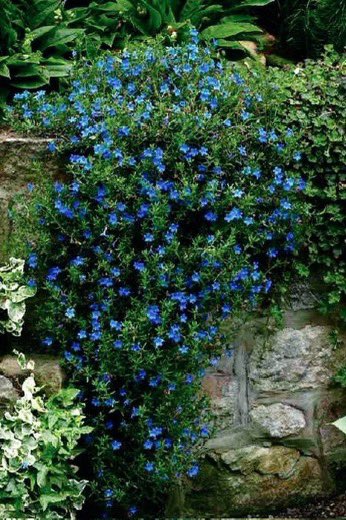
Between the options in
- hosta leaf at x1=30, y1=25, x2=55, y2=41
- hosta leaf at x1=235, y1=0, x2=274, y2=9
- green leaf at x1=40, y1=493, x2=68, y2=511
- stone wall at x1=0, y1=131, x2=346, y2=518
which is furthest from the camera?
hosta leaf at x1=235, y1=0, x2=274, y2=9

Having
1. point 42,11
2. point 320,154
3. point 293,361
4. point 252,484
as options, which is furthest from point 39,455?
point 42,11

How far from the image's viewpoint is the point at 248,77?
347 centimetres

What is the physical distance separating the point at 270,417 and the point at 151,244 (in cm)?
90

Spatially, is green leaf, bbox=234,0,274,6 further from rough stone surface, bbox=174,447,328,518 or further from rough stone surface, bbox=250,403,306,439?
rough stone surface, bbox=174,447,328,518

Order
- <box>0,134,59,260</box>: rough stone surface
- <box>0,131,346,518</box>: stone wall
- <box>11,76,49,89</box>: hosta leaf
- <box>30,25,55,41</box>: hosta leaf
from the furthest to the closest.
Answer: <box>30,25,55,41</box>: hosta leaf < <box>11,76,49,89</box>: hosta leaf < <box>0,131,346,518</box>: stone wall < <box>0,134,59,260</box>: rough stone surface

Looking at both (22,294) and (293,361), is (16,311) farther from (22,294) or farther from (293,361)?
(293,361)

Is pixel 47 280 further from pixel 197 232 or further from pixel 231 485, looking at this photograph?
pixel 231 485

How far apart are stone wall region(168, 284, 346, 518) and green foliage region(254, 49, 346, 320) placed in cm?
15

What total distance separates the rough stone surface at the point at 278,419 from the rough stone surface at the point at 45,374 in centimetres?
80

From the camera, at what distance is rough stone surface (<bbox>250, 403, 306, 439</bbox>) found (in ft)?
11.6

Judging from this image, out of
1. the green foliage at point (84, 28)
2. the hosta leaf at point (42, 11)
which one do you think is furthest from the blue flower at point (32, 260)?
the hosta leaf at point (42, 11)

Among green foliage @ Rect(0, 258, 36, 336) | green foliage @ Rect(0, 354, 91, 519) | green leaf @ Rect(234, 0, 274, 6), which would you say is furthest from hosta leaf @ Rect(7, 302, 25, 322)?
green leaf @ Rect(234, 0, 274, 6)

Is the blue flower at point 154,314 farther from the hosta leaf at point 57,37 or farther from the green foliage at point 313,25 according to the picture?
the green foliage at point 313,25

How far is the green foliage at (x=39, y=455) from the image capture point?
302 centimetres
